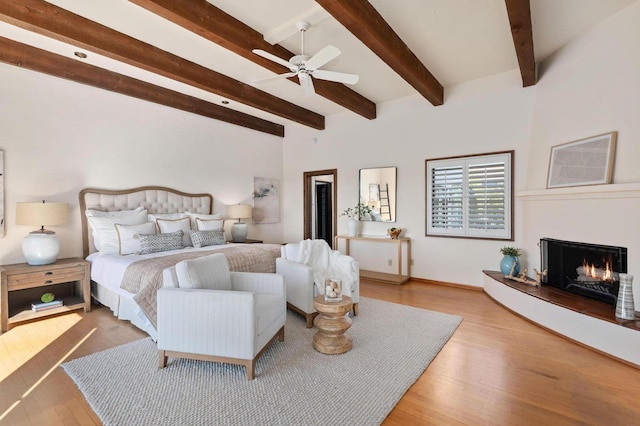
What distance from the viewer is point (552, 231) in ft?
12.1

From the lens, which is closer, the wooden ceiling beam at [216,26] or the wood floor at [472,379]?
the wood floor at [472,379]

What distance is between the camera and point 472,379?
236 centimetres

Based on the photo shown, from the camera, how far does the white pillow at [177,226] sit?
462 cm

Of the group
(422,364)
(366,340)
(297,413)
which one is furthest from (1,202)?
(422,364)

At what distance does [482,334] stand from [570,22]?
3305 mm

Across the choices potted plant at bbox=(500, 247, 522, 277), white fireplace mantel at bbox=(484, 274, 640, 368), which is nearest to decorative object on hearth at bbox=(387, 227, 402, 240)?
potted plant at bbox=(500, 247, 522, 277)

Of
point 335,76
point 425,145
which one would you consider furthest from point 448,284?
point 335,76

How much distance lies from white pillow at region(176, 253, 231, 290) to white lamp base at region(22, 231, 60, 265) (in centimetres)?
216

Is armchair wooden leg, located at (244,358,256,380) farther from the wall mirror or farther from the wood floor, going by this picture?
the wall mirror

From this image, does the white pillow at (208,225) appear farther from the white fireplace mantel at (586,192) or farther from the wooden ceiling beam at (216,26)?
the white fireplace mantel at (586,192)

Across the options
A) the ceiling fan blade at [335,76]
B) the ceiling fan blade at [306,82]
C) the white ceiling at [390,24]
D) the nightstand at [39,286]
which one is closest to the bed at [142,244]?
the nightstand at [39,286]

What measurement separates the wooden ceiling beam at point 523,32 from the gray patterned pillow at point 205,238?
437 centimetres

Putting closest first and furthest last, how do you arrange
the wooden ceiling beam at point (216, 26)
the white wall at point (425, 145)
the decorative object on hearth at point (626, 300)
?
the wooden ceiling beam at point (216, 26)
the decorative object on hearth at point (626, 300)
the white wall at point (425, 145)

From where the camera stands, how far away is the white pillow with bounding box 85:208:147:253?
4027mm
